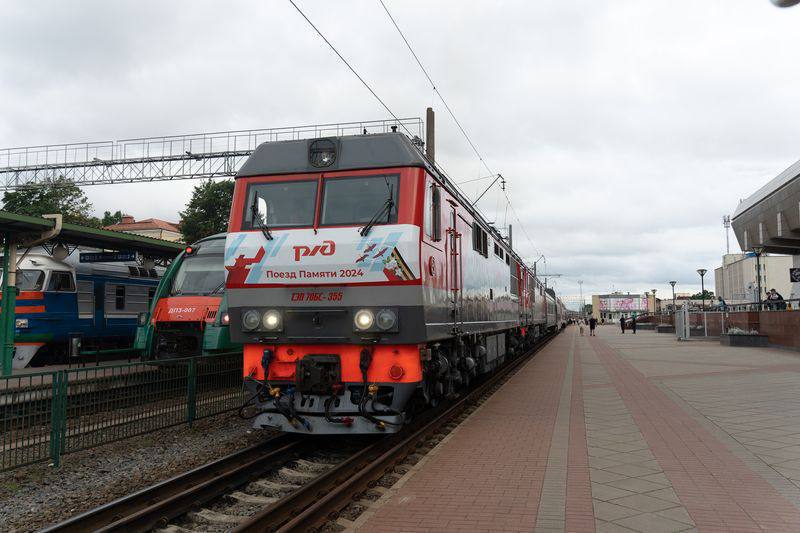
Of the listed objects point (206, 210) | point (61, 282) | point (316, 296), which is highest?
point (206, 210)

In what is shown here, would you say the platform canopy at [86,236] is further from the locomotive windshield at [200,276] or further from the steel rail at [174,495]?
the steel rail at [174,495]

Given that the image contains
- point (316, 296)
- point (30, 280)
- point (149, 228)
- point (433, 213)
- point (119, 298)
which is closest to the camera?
point (316, 296)

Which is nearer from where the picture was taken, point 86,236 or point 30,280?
point 86,236

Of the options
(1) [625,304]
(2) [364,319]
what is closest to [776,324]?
(2) [364,319]

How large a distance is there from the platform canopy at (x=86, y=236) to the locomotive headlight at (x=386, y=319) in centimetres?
883

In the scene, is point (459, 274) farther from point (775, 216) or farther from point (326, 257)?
point (775, 216)

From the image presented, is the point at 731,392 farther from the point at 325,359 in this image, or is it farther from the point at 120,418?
the point at 120,418

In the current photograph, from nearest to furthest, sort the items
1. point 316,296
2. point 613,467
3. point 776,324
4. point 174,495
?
Result: point 174,495 < point 613,467 < point 316,296 < point 776,324

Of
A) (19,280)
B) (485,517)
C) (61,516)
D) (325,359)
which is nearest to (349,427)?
(325,359)

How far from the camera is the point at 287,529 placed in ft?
14.9

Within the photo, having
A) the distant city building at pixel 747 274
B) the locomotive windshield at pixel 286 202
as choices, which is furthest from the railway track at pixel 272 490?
the distant city building at pixel 747 274

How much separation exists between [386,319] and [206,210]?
1446 inches

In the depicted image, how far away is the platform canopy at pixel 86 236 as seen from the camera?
41.7ft

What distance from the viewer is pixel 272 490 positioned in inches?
237
